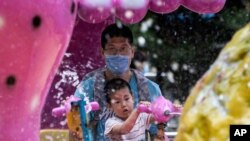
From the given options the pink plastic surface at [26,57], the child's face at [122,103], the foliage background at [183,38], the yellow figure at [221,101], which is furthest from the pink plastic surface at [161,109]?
the foliage background at [183,38]

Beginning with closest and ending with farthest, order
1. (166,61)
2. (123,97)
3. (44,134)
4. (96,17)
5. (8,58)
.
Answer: (8,58), (96,17), (123,97), (44,134), (166,61)

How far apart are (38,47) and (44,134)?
62.3 inches

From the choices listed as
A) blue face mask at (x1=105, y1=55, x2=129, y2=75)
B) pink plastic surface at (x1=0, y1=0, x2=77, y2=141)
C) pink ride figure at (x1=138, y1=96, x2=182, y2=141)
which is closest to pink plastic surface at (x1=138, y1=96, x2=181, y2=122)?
pink ride figure at (x1=138, y1=96, x2=182, y2=141)

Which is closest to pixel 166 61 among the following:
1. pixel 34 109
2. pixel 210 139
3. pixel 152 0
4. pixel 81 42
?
pixel 81 42

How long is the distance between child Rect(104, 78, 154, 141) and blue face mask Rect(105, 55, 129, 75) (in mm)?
67

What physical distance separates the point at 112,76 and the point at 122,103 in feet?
0.67

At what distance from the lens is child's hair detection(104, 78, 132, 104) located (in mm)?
3338

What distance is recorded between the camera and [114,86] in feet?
11.0

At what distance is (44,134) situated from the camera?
360 centimetres

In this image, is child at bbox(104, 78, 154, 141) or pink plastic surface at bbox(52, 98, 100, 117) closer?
pink plastic surface at bbox(52, 98, 100, 117)

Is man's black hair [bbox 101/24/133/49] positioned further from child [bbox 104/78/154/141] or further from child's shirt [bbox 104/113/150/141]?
child's shirt [bbox 104/113/150/141]

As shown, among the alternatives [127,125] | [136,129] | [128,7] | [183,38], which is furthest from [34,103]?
[183,38]

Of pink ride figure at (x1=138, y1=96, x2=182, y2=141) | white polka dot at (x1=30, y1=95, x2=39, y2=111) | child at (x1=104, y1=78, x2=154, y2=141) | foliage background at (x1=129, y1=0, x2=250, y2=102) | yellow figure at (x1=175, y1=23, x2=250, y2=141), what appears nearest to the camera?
yellow figure at (x1=175, y1=23, x2=250, y2=141)

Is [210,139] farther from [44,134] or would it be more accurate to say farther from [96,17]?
[44,134]
